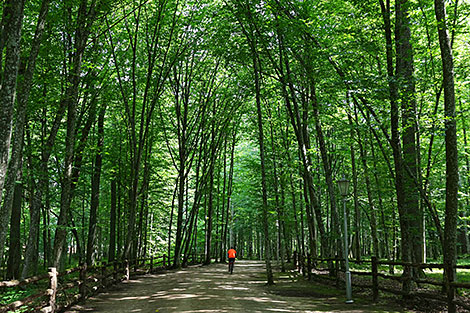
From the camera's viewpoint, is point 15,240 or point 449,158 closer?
point 449,158

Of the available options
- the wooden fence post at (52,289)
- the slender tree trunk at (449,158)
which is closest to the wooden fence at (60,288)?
the wooden fence post at (52,289)

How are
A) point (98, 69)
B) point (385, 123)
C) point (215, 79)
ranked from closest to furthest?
point (385, 123)
point (98, 69)
point (215, 79)

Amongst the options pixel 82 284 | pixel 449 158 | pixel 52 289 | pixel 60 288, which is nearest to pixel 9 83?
pixel 52 289

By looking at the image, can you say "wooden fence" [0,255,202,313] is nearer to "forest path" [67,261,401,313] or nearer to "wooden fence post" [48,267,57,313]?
"wooden fence post" [48,267,57,313]

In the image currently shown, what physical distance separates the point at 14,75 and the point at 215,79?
17.0 m

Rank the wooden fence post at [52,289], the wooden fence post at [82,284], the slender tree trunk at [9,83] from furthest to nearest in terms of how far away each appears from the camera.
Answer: the wooden fence post at [82,284], the wooden fence post at [52,289], the slender tree trunk at [9,83]

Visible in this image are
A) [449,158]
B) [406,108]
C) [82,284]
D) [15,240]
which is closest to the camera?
[449,158]

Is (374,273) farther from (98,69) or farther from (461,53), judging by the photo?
(98,69)

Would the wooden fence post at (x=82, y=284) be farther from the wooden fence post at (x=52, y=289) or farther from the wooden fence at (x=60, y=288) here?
the wooden fence post at (x=52, y=289)

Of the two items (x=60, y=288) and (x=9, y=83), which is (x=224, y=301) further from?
(x=9, y=83)

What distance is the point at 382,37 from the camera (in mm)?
13352

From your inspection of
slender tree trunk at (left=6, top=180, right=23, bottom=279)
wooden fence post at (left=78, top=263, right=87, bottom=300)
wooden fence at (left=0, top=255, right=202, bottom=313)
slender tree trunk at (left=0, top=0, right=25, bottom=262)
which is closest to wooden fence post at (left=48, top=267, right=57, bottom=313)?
wooden fence at (left=0, top=255, right=202, bottom=313)

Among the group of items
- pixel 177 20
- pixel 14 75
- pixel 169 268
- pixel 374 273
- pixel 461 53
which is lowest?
pixel 169 268

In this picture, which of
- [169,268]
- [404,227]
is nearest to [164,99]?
[169,268]
